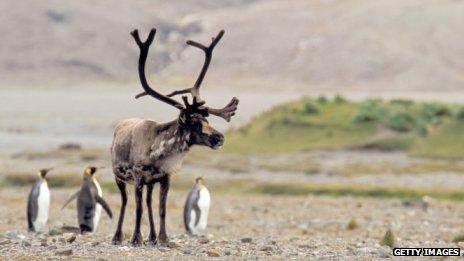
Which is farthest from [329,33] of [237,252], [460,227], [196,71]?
[237,252]

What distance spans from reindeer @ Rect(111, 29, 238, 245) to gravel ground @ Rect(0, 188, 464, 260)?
865 mm

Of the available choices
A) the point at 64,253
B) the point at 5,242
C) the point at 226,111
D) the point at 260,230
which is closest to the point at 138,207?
the point at 64,253

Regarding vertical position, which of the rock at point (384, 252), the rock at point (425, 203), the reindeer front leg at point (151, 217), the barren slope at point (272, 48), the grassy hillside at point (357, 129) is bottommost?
the rock at point (384, 252)

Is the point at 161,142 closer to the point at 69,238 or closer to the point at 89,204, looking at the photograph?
the point at 69,238

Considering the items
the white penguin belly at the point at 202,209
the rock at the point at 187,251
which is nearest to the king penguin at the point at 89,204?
the white penguin belly at the point at 202,209

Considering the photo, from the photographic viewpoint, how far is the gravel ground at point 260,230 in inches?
638

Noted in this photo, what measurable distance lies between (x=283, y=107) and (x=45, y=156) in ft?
45.4

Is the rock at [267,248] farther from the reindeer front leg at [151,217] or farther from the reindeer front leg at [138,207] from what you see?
the reindeer front leg at [138,207]

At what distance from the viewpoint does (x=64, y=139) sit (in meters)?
73.8

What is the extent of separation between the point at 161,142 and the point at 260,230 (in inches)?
427

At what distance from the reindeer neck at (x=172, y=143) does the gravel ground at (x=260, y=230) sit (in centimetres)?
131

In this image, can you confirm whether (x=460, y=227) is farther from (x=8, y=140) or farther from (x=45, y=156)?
(x=8, y=140)

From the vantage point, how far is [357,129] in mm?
54594

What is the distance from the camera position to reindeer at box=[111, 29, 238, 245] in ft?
54.1
